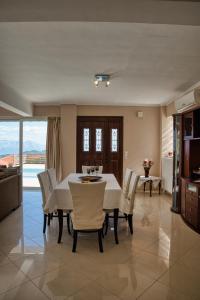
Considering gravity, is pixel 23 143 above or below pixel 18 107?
below

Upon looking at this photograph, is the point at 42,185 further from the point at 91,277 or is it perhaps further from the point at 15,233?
the point at 91,277

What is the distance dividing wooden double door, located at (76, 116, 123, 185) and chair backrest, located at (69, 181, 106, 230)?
4.03 metres

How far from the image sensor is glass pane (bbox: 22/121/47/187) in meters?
7.27

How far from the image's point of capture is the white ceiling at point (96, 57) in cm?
250

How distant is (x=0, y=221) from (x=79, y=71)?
2.99 m

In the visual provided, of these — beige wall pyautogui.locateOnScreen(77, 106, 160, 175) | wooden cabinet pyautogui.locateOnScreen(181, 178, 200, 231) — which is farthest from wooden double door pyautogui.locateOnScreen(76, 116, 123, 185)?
wooden cabinet pyautogui.locateOnScreen(181, 178, 200, 231)

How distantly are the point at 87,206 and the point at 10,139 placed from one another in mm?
5018

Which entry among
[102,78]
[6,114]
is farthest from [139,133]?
[6,114]

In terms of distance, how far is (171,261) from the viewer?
112 inches

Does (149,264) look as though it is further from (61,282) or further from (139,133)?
(139,133)

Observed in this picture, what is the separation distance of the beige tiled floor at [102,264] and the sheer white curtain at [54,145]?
9.07ft

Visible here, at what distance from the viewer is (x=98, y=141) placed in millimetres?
7125

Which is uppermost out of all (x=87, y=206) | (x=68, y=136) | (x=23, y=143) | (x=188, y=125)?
(x=188, y=125)

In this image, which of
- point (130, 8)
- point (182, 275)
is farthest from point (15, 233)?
point (130, 8)
